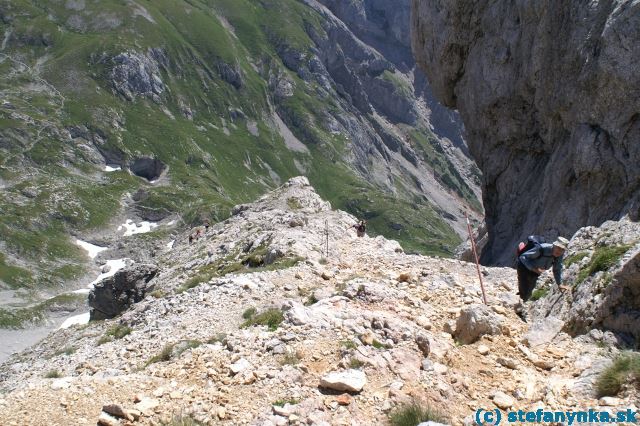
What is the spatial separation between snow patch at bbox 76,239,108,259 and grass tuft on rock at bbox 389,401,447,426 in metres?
165

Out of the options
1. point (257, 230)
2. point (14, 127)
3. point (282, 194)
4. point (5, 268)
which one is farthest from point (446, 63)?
point (14, 127)

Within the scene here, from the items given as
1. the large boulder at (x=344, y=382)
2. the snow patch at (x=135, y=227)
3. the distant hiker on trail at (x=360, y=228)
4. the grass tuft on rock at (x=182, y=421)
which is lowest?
the grass tuft on rock at (x=182, y=421)

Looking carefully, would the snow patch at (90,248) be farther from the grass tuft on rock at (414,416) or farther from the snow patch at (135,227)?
the grass tuft on rock at (414,416)

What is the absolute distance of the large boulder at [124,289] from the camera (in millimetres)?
41594

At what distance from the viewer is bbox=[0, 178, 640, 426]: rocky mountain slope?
11.3m

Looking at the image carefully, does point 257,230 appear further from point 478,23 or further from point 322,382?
point 478,23

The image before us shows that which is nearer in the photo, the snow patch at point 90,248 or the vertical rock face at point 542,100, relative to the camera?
the vertical rock face at point 542,100

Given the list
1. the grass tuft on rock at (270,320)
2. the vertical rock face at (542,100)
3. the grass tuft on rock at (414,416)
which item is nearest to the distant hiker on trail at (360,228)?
the vertical rock face at (542,100)

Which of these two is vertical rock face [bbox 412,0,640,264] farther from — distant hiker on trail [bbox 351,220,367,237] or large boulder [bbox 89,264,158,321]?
large boulder [bbox 89,264,158,321]

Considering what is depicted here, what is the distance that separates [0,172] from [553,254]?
197 m

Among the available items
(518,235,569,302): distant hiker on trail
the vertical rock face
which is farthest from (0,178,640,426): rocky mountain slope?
the vertical rock face

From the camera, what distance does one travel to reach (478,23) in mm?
62094

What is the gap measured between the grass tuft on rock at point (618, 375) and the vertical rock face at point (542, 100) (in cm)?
2553

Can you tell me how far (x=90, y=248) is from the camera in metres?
165
